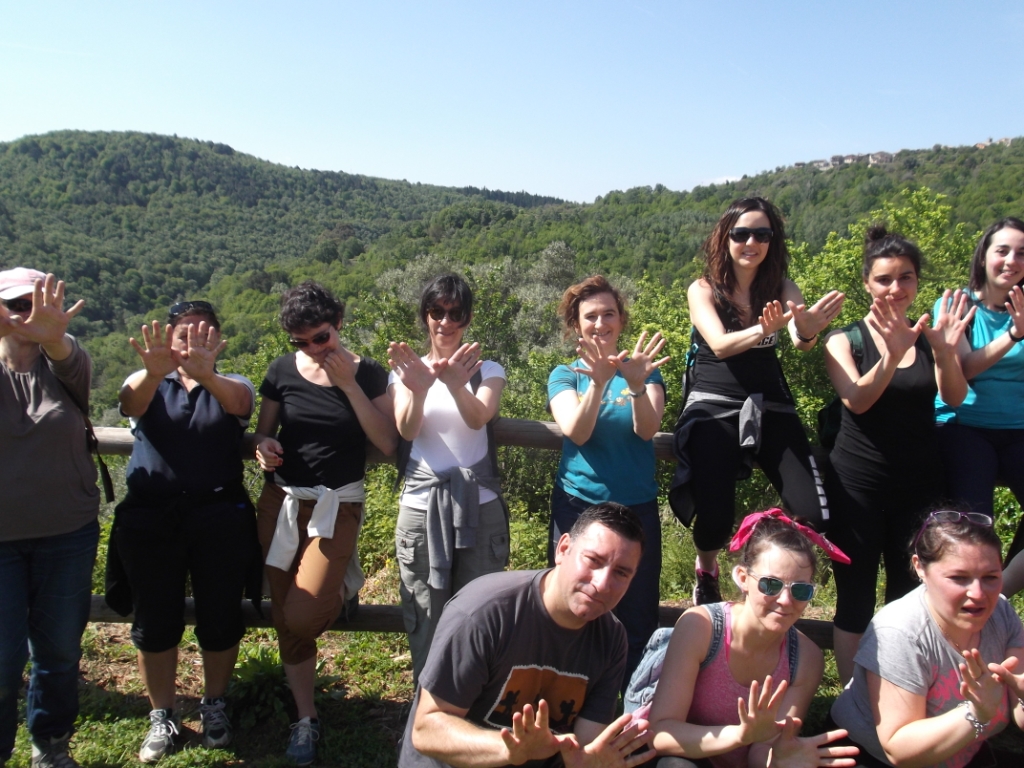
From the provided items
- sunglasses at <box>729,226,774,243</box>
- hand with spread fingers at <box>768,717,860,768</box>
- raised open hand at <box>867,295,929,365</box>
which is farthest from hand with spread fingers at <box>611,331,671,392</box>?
hand with spread fingers at <box>768,717,860,768</box>

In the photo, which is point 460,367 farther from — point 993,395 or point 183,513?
point 993,395

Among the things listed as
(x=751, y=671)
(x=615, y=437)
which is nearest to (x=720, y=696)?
(x=751, y=671)

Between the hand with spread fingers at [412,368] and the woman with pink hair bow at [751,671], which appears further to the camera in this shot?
the hand with spread fingers at [412,368]

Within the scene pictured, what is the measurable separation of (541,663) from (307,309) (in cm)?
168

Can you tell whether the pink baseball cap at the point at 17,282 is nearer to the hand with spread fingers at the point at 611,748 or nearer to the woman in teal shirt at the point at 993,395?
the hand with spread fingers at the point at 611,748

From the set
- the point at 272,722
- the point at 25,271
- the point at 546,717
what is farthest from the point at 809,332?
the point at 25,271

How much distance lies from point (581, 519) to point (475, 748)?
0.76 meters

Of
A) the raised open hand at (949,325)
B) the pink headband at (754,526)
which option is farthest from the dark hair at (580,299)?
the raised open hand at (949,325)

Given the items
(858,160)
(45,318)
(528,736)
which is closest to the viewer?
(528,736)

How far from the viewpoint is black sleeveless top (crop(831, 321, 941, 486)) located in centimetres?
302

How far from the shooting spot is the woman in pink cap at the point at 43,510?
2705 millimetres

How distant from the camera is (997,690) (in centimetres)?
219

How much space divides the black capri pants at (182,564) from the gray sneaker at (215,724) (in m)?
0.25

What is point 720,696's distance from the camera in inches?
97.3
